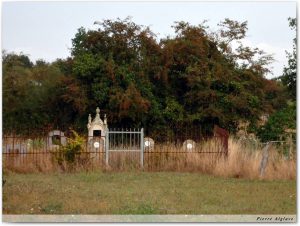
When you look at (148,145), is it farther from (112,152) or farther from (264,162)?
(264,162)

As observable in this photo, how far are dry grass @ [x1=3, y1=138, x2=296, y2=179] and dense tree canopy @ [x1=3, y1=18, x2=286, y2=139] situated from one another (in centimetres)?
253

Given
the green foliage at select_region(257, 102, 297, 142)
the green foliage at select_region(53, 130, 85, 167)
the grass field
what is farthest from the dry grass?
the green foliage at select_region(257, 102, 297, 142)

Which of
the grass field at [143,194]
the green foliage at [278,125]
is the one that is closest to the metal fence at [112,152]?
the grass field at [143,194]

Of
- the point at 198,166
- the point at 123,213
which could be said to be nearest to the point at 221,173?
→ the point at 198,166

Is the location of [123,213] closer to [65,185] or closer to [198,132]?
[65,185]

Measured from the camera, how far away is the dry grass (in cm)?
1155

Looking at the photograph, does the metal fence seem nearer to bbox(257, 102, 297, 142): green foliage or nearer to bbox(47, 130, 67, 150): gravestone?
bbox(47, 130, 67, 150): gravestone

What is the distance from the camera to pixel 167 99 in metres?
16.3

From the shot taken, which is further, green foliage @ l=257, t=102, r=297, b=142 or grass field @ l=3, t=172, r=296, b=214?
green foliage @ l=257, t=102, r=297, b=142

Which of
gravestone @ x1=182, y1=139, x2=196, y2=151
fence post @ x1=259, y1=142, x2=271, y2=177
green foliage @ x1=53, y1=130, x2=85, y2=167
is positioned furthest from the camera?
gravestone @ x1=182, y1=139, x2=196, y2=151

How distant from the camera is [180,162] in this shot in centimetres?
1262

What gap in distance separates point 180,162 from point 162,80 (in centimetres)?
406

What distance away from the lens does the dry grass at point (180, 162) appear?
1155cm

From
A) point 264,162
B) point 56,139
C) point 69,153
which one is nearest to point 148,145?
point 69,153
